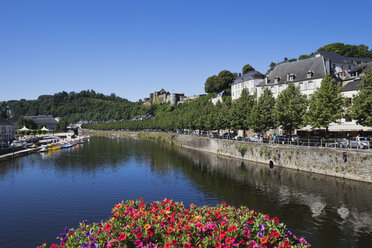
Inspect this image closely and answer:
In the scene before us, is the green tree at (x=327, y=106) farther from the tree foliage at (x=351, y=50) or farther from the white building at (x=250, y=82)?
the tree foliage at (x=351, y=50)

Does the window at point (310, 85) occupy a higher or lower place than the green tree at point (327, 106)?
higher

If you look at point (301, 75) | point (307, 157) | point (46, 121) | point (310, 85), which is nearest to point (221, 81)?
point (301, 75)

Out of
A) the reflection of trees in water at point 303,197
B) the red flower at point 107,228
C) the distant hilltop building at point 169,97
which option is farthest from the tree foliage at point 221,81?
the red flower at point 107,228

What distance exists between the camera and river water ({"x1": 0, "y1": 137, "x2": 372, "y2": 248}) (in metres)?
21.7

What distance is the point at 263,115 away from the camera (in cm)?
5369

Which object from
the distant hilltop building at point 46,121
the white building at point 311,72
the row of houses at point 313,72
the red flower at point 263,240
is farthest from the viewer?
the distant hilltop building at point 46,121

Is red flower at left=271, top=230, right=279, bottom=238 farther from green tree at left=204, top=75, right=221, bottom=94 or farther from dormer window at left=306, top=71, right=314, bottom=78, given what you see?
green tree at left=204, top=75, right=221, bottom=94

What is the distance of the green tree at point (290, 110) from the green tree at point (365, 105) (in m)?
9.89

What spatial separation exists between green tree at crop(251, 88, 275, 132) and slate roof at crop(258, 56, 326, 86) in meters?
20.5

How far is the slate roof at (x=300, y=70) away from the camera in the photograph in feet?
225

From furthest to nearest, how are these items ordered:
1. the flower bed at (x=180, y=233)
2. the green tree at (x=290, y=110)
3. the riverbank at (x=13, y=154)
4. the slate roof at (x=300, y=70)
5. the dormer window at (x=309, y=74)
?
the dormer window at (x=309, y=74), the slate roof at (x=300, y=70), the riverbank at (x=13, y=154), the green tree at (x=290, y=110), the flower bed at (x=180, y=233)

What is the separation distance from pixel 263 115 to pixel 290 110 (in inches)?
267

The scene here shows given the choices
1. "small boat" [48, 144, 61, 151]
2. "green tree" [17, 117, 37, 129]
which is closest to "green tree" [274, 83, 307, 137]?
"small boat" [48, 144, 61, 151]

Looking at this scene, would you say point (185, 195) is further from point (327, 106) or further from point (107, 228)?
point (327, 106)
